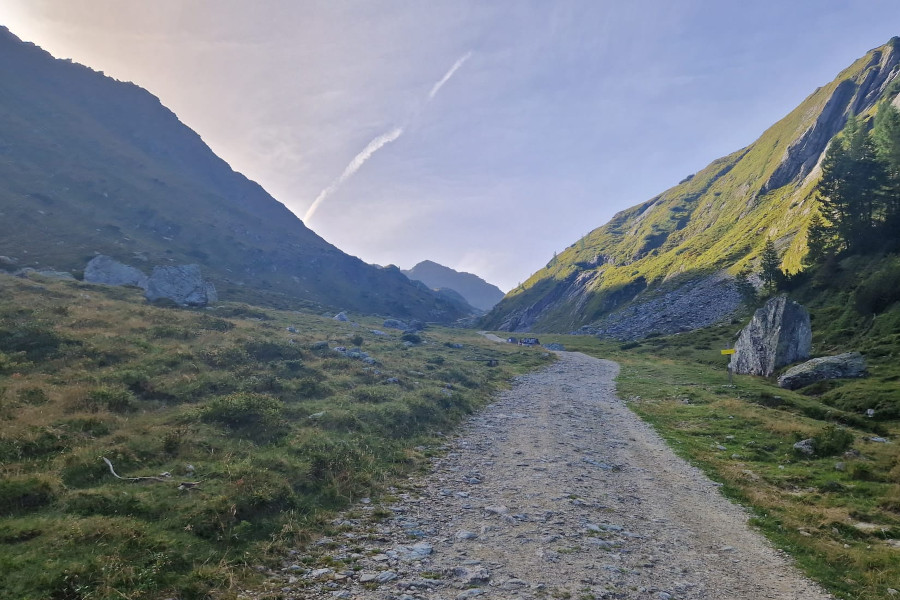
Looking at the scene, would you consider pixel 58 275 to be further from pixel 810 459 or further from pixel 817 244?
pixel 817 244

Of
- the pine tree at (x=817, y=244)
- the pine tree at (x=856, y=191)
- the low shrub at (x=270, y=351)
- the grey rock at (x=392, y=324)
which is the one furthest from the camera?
the grey rock at (x=392, y=324)

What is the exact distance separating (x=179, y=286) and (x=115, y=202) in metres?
91.8

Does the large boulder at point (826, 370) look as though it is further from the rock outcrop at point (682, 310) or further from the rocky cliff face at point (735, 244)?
the rocky cliff face at point (735, 244)

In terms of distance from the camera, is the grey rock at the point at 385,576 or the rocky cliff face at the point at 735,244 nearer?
the grey rock at the point at 385,576

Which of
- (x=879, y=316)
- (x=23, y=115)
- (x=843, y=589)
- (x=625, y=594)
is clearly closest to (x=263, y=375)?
(x=625, y=594)

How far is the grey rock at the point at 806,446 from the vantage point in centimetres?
1834

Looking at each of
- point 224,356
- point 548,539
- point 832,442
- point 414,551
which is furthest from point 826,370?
point 224,356

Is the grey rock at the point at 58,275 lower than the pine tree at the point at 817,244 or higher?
higher

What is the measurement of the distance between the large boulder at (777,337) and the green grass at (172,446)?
106 feet

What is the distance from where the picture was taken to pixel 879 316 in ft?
126

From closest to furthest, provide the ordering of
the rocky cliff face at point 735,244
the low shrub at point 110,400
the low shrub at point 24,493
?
the low shrub at point 24,493
the low shrub at point 110,400
the rocky cliff face at point 735,244

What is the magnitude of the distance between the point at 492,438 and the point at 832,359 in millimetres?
32200

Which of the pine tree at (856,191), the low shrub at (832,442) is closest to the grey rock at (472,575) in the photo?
the low shrub at (832,442)

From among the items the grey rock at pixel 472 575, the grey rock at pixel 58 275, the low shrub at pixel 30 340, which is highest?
the grey rock at pixel 58 275
